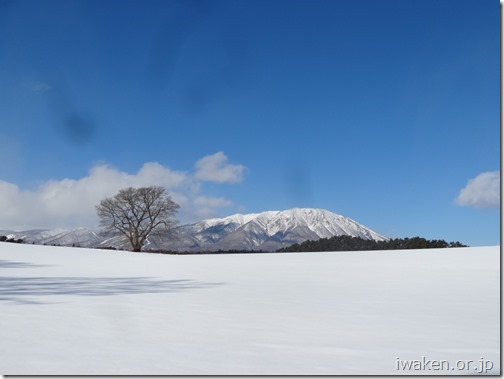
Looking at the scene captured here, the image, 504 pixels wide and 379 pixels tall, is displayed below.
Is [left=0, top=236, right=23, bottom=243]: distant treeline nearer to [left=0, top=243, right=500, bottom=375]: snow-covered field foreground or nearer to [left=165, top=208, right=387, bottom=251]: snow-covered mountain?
[left=0, top=243, right=500, bottom=375]: snow-covered field foreground

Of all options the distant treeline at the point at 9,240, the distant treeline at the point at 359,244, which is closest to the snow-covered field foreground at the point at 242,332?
the distant treeline at the point at 359,244

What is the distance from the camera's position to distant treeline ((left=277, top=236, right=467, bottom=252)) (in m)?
25.7

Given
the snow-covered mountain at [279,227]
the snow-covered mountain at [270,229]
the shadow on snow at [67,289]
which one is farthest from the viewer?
the snow-covered mountain at [279,227]

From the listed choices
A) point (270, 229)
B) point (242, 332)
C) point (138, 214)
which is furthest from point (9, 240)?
point (270, 229)

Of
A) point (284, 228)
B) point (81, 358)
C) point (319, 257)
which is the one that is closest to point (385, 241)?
point (319, 257)

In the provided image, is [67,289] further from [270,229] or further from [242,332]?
[270,229]

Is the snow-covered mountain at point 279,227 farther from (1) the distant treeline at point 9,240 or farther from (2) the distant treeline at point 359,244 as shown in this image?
(1) the distant treeline at point 9,240

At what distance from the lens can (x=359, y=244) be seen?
88.7 feet

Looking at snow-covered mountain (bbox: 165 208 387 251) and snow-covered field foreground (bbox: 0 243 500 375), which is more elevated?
snow-covered mountain (bbox: 165 208 387 251)

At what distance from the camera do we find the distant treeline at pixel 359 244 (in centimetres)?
2573

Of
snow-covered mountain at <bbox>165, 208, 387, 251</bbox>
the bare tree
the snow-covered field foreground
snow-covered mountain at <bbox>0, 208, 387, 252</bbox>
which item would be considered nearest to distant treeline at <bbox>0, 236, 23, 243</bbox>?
the bare tree

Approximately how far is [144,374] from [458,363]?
7.59ft

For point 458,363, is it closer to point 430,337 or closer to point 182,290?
point 430,337

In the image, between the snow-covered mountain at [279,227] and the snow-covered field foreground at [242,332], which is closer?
the snow-covered field foreground at [242,332]
